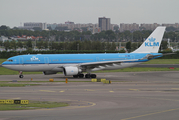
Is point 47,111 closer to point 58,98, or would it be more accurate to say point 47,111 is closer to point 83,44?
point 58,98

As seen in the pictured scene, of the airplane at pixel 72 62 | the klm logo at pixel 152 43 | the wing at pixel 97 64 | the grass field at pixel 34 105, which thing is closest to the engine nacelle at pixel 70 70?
the airplane at pixel 72 62

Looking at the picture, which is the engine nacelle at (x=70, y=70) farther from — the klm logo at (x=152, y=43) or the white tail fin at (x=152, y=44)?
the klm logo at (x=152, y=43)

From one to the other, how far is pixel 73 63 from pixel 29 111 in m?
27.9

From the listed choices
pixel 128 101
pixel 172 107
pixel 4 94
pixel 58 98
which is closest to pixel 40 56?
pixel 4 94

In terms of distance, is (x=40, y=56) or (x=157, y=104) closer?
(x=157, y=104)

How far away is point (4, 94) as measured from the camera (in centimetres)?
2870

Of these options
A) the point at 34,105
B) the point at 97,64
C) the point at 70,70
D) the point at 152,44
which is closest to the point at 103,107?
the point at 34,105

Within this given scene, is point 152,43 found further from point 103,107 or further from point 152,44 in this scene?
point 103,107

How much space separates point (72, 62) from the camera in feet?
156

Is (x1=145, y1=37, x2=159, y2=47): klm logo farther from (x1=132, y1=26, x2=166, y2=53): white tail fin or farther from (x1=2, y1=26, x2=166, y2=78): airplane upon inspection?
(x1=2, y1=26, x2=166, y2=78): airplane

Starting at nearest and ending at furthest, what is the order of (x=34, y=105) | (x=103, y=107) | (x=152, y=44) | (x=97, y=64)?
(x=103, y=107), (x=34, y=105), (x=97, y=64), (x=152, y=44)

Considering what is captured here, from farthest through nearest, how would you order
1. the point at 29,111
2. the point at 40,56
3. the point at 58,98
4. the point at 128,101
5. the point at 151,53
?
1. the point at 151,53
2. the point at 40,56
3. the point at 58,98
4. the point at 128,101
5. the point at 29,111

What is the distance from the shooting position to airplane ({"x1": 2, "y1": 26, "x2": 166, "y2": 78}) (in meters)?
45.8

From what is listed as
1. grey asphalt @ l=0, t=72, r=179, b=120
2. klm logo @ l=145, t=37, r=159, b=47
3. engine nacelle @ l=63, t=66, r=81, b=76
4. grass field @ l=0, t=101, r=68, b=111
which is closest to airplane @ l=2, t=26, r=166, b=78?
engine nacelle @ l=63, t=66, r=81, b=76
